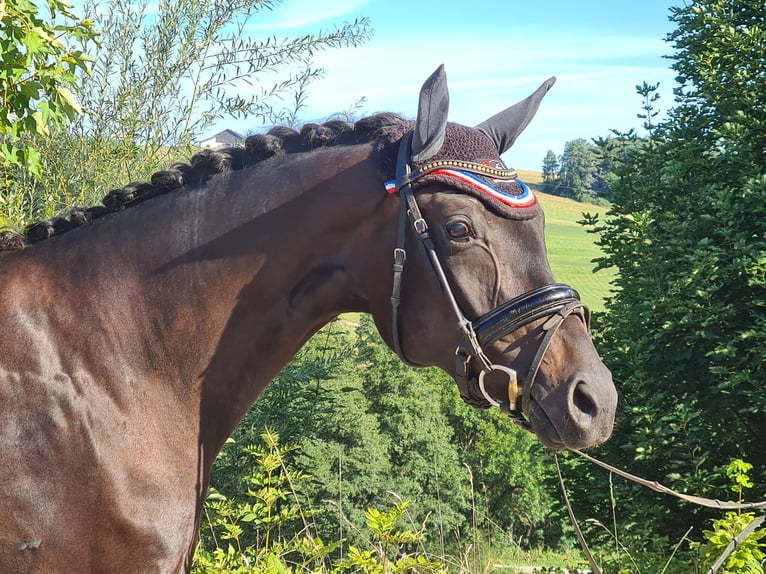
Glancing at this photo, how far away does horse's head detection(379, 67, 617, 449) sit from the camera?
228 cm

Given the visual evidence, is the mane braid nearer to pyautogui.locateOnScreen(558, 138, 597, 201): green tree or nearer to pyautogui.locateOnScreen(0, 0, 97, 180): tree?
pyautogui.locateOnScreen(0, 0, 97, 180): tree

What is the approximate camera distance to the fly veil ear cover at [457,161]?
7.84 feet

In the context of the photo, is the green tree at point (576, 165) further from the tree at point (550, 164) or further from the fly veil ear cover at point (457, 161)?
the fly veil ear cover at point (457, 161)

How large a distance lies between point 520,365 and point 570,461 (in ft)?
48.8

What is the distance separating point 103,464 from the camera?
224cm

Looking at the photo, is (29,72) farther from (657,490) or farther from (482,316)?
(657,490)

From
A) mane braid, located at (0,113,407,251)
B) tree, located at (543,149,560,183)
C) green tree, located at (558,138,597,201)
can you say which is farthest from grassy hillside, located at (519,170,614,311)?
mane braid, located at (0,113,407,251)

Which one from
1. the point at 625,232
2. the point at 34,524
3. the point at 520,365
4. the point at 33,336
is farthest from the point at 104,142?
the point at 625,232

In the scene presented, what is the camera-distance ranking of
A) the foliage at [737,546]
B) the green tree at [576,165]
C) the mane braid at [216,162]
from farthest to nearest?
the green tree at [576,165] → the foliage at [737,546] → the mane braid at [216,162]

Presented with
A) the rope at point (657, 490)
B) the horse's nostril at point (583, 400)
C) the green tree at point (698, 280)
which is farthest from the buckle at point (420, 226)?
the green tree at point (698, 280)

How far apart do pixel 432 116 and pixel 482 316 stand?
2.34 ft

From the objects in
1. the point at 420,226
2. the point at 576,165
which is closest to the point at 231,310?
the point at 420,226

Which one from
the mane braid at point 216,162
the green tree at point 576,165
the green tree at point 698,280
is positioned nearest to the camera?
the mane braid at point 216,162

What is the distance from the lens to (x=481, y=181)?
2428 mm
